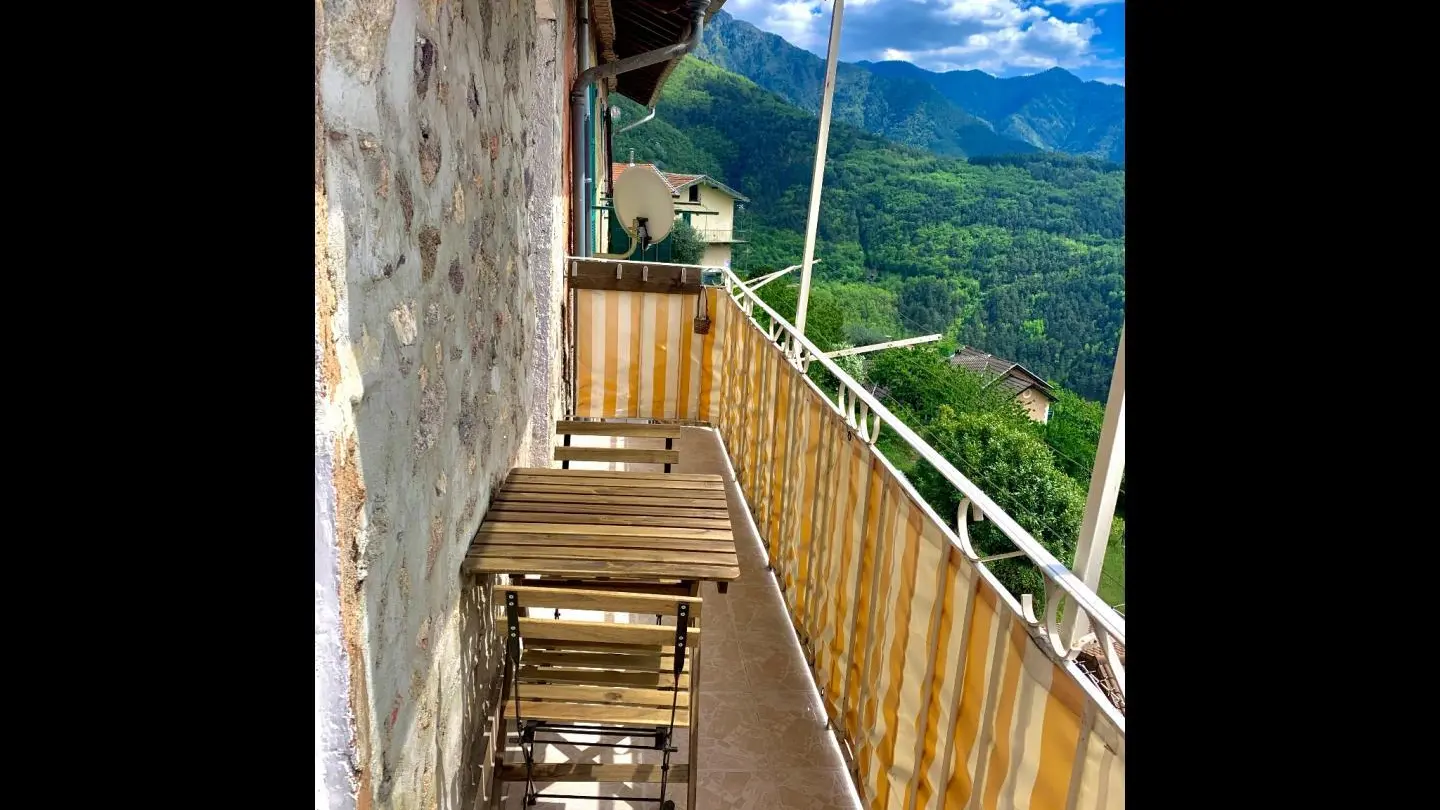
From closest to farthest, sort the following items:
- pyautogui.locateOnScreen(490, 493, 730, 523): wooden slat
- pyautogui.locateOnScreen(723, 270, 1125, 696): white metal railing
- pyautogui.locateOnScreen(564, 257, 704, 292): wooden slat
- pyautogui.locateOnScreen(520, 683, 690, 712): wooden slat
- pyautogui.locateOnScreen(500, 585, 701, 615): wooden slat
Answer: pyautogui.locateOnScreen(723, 270, 1125, 696): white metal railing, pyautogui.locateOnScreen(500, 585, 701, 615): wooden slat, pyautogui.locateOnScreen(520, 683, 690, 712): wooden slat, pyautogui.locateOnScreen(490, 493, 730, 523): wooden slat, pyautogui.locateOnScreen(564, 257, 704, 292): wooden slat

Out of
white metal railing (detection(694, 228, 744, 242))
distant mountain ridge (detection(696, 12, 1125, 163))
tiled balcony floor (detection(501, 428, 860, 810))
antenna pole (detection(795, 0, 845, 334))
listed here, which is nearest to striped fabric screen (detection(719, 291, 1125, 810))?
tiled balcony floor (detection(501, 428, 860, 810))

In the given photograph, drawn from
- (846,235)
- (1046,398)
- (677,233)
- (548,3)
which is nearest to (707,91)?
(677,233)

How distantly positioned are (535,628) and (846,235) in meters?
7.68

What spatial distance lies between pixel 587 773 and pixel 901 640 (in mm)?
1035

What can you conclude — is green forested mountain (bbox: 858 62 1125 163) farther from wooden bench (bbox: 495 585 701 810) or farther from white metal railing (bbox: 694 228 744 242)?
white metal railing (bbox: 694 228 744 242)

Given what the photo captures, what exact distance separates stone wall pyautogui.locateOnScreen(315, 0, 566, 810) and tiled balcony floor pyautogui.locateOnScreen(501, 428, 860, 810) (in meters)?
0.47

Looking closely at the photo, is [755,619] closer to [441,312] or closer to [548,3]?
[441,312]

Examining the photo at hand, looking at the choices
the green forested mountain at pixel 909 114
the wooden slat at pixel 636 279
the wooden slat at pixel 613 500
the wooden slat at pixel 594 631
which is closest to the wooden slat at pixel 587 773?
the wooden slat at pixel 594 631

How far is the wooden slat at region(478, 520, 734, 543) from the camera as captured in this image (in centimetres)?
270

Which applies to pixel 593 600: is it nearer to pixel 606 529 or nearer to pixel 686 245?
pixel 606 529

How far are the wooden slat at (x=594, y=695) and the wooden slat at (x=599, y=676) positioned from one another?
0.7 inches

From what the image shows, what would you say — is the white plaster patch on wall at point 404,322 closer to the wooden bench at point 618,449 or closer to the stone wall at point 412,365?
the stone wall at point 412,365

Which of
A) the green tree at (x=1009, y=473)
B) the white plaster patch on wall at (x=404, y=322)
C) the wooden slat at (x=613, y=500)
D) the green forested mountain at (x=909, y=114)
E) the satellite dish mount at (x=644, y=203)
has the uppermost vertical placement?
the green forested mountain at (x=909, y=114)

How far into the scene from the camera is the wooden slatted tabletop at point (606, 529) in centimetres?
250
